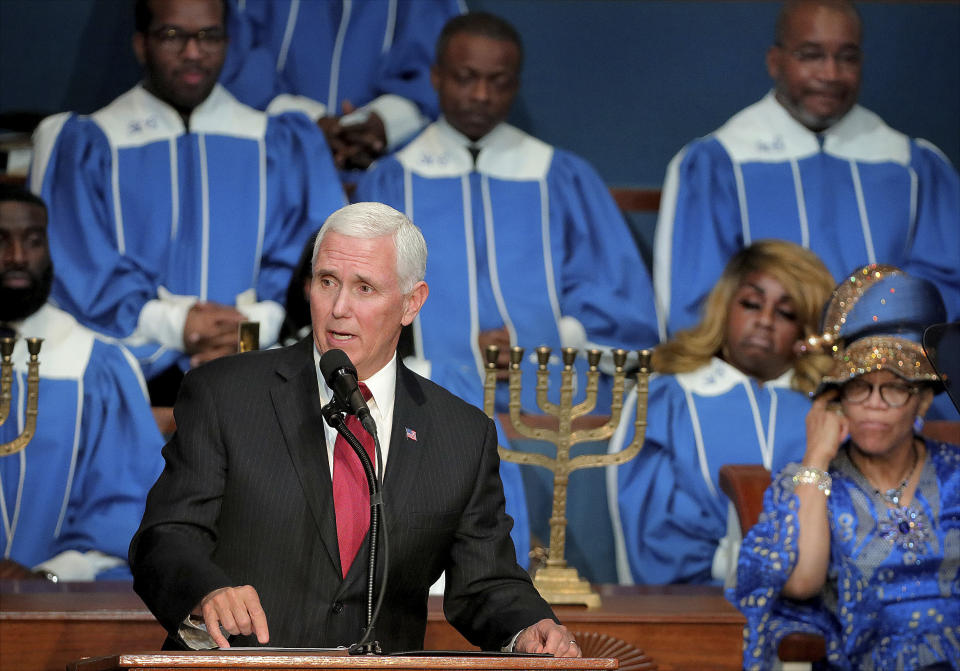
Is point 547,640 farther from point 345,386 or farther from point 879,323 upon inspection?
point 879,323

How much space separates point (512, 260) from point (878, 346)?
5.58ft

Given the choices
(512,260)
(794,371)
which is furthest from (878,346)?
(512,260)

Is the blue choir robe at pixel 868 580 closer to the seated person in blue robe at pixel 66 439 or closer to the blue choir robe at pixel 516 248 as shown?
the blue choir robe at pixel 516 248

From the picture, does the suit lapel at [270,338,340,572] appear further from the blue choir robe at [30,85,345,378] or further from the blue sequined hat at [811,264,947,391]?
the blue choir robe at [30,85,345,378]

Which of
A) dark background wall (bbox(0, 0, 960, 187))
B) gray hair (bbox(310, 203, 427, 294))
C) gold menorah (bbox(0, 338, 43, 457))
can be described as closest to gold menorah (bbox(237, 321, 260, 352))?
gold menorah (bbox(0, 338, 43, 457))

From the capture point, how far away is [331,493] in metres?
2.55

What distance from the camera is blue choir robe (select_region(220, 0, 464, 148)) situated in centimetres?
560

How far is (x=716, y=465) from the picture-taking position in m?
5.45

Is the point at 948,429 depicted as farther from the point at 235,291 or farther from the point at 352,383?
the point at 352,383

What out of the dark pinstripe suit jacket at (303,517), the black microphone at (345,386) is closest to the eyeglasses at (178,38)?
the dark pinstripe suit jacket at (303,517)

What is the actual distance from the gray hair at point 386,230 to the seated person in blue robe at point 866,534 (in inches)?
82.0

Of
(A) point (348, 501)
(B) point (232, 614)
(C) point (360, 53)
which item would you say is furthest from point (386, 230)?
(C) point (360, 53)

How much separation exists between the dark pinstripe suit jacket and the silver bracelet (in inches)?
74.0

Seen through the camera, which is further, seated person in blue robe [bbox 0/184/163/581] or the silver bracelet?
seated person in blue robe [bbox 0/184/163/581]
